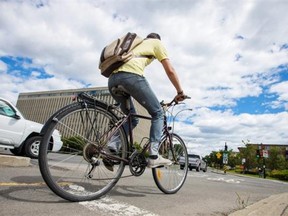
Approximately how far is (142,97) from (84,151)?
0.95 meters

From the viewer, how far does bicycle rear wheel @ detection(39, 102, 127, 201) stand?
8.92 feet

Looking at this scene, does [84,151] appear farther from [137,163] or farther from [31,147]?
[31,147]

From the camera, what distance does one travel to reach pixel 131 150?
3.56 meters

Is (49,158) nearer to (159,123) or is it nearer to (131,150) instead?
(131,150)

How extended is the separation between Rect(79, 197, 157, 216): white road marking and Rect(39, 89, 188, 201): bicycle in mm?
107

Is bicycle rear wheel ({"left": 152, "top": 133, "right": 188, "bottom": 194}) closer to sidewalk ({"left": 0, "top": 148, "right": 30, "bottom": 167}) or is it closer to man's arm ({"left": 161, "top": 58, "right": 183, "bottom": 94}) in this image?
man's arm ({"left": 161, "top": 58, "right": 183, "bottom": 94})

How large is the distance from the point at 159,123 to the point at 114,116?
657 millimetres

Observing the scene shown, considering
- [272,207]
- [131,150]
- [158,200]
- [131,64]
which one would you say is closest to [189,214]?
[158,200]

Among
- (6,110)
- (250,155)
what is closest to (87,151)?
(6,110)

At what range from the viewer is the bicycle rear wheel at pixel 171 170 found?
416 cm

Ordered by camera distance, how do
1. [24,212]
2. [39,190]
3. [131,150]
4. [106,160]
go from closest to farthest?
[24,212] < [39,190] < [106,160] < [131,150]

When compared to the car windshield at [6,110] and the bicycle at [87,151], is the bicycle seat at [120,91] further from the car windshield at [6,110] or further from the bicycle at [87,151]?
the car windshield at [6,110]

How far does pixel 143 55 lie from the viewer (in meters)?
3.48

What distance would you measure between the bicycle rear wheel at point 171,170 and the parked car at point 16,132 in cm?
508
